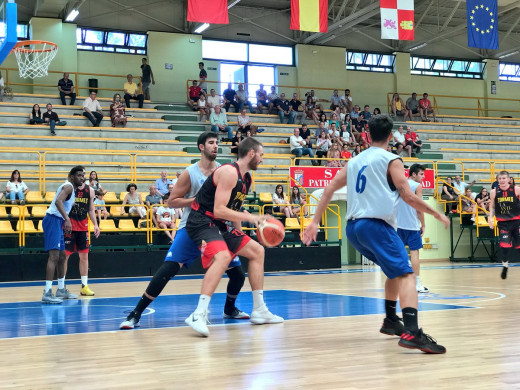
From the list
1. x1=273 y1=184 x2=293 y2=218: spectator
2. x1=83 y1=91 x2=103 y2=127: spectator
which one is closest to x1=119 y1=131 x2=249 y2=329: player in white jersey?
x1=273 y1=184 x2=293 y2=218: spectator

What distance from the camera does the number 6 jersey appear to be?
5.52m

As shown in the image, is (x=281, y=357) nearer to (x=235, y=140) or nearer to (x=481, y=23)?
(x=235, y=140)

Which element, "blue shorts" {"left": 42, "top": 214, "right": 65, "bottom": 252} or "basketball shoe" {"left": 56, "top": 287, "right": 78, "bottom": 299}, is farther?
"basketball shoe" {"left": 56, "top": 287, "right": 78, "bottom": 299}

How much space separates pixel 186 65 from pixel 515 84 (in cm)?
1701

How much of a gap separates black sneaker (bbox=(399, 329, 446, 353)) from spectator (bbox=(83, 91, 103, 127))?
62.9 feet

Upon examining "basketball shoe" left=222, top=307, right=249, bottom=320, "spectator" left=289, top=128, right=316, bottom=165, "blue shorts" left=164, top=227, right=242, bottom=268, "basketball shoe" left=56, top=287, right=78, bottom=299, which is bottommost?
"basketball shoe" left=56, top=287, right=78, bottom=299

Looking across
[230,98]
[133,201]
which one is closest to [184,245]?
[133,201]

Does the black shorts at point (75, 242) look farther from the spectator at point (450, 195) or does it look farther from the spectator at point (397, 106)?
the spectator at point (397, 106)

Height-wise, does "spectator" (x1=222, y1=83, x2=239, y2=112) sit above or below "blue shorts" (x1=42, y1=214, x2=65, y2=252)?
above

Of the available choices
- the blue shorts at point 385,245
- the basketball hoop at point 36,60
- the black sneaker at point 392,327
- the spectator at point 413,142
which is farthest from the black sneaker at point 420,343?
the spectator at point 413,142

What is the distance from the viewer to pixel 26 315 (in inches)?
337

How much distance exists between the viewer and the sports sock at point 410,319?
5309mm

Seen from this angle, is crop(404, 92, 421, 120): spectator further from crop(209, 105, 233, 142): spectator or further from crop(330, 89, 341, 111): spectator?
crop(209, 105, 233, 142): spectator

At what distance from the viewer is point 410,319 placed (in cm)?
536
